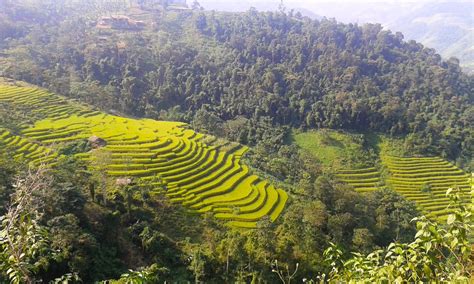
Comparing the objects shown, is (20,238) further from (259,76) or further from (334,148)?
(259,76)

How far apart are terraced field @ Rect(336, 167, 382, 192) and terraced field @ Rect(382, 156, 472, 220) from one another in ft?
5.30

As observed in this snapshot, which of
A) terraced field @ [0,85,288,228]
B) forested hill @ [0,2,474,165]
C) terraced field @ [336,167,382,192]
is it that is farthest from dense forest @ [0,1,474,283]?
terraced field @ [336,167,382,192]

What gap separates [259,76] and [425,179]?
34.0 meters

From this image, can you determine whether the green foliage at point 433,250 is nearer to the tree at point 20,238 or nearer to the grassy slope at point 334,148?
the tree at point 20,238

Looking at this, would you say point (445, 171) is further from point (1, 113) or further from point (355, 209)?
point (1, 113)

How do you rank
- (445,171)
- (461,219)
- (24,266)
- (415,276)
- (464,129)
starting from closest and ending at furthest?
(461,219), (415,276), (24,266), (445,171), (464,129)

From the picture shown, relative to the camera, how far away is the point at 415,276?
9.77 ft

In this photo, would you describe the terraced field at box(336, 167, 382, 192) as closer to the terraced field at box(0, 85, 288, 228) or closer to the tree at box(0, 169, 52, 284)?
the terraced field at box(0, 85, 288, 228)

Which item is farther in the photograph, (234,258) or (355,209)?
(355,209)

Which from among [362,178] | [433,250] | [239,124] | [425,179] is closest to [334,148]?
[362,178]

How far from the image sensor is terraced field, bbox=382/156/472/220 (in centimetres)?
3628

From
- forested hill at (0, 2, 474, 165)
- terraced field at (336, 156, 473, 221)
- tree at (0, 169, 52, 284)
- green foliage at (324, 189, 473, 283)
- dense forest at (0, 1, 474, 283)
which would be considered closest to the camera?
green foliage at (324, 189, 473, 283)

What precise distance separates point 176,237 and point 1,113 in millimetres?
22111

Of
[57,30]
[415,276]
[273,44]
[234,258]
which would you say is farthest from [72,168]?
[57,30]
